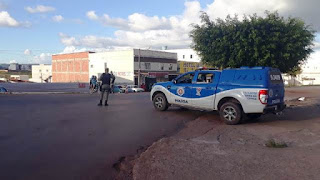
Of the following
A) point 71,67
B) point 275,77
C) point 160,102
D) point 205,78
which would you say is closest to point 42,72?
point 71,67

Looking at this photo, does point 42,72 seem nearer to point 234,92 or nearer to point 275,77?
point 234,92

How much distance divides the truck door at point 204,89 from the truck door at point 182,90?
0.81ft

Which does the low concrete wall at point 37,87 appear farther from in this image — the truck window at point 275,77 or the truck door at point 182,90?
the truck window at point 275,77

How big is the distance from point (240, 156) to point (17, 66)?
15240 cm

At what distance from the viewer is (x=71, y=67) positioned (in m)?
81.3

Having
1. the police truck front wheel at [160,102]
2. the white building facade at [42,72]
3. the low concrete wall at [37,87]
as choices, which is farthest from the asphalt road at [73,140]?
the white building facade at [42,72]

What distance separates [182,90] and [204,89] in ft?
3.52

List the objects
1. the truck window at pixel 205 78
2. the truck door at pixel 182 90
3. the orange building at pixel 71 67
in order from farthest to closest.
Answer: the orange building at pixel 71 67 < the truck door at pixel 182 90 < the truck window at pixel 205 78

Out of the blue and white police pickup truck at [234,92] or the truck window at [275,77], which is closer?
the blue and white police pickup truck at [234,92]

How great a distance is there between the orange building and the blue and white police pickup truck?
68.2m

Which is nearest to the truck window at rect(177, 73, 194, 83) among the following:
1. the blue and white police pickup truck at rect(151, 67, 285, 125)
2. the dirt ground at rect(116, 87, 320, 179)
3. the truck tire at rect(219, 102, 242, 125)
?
the blue and white police pickup truck at rect(151, 67, 285, 125)

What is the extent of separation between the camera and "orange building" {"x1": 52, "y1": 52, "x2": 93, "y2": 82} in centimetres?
7691

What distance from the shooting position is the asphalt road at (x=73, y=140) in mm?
4770

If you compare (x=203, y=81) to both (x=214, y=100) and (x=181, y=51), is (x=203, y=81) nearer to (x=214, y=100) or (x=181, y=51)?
(x=214, y=100)
